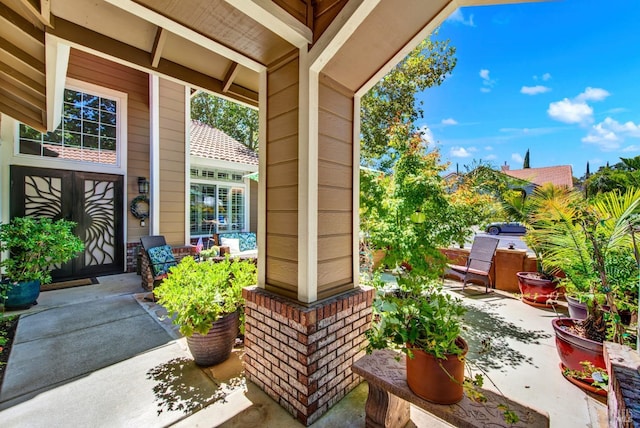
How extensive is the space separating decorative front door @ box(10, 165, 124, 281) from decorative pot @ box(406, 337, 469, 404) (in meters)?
6.73

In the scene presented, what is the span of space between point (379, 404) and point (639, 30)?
40.4 ft

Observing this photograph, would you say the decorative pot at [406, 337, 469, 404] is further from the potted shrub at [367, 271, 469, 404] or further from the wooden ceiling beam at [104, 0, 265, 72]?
the wooden ceiling beam at [104, 0, 265, 72]

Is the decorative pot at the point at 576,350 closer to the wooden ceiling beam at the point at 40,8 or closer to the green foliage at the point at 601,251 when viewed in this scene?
the green foliage at the point at 601,251

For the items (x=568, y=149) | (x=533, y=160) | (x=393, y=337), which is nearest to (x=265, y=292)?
(x=393, y=337)

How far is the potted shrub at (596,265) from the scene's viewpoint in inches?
84.4

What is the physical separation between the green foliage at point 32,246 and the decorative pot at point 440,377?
552 centimetres

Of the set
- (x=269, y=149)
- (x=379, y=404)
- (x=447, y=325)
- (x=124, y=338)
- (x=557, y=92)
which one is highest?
(x=557, y=92)

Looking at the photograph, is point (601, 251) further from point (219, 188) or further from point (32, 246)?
point (219, 188)

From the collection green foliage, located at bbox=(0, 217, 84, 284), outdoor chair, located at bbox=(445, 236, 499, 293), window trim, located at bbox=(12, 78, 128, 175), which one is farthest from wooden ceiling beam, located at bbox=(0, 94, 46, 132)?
outdoor chair, located at bbox=(445, 236, 499, 293)

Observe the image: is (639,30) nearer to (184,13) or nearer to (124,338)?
(184,13)

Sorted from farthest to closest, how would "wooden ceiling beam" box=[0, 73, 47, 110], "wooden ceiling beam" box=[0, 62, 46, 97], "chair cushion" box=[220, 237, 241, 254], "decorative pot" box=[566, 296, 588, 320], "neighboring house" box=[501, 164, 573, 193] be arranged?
"neighboring house" box=[501, 164, 573, 193], "chair cushion" box=[220, 237, 241, 254], "wooden ceiling beam" box=[0, 73, 47, 110], "decorative pot" box=[566, 296, 588, 320], "wooden ceiling beam" box=[0, 62, 46, 97]

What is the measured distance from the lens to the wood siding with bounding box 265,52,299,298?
197 centimetres

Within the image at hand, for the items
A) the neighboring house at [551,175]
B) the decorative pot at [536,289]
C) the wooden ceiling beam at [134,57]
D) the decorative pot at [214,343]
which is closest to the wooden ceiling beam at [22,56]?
the wooden ceiling beam at [134,57]

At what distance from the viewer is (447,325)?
1.39 meters
